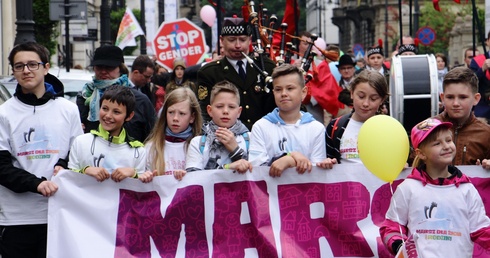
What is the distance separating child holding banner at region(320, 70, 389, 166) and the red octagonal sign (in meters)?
14.3

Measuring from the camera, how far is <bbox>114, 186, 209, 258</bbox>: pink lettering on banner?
280 inches

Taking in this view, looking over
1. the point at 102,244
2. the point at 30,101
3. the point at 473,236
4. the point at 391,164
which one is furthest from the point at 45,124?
the point at 473,236

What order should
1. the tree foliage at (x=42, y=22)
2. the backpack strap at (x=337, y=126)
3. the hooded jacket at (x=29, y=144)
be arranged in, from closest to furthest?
the hooded jacket at (x=29, y=144) → the backpack strap at (x=337, y=126) → the tree foliage at (x=42, y=22)

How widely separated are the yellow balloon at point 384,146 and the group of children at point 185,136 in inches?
6.5

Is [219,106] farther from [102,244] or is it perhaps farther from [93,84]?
[93,84]

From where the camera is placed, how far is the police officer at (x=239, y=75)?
347 inches

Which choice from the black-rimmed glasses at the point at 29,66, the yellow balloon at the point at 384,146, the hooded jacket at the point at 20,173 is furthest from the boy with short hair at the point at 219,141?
the yellow balloon at the point at 384,146

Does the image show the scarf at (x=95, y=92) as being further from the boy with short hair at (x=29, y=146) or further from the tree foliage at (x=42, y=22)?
the tree foliage at (x=42, y=22)

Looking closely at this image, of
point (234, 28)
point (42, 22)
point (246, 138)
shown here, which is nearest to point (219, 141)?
point (246, 138)

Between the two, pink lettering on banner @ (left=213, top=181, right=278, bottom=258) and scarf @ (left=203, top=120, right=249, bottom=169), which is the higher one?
scarf @ (left=203, top=120, right=249, bottom=169)

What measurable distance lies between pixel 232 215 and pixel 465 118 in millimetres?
1600

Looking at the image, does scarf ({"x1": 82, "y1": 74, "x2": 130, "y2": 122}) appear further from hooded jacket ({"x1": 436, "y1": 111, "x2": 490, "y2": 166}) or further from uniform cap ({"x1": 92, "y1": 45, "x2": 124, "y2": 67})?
hooded jacket ({"x1": 436, "y1": 111, "x2": 490, "y2": 166})

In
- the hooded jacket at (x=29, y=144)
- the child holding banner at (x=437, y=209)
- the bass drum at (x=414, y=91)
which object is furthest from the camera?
the bass drum at (x=414, y=91)

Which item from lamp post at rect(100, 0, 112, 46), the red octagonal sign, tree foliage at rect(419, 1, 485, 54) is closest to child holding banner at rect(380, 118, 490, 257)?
the red octagonal sign
